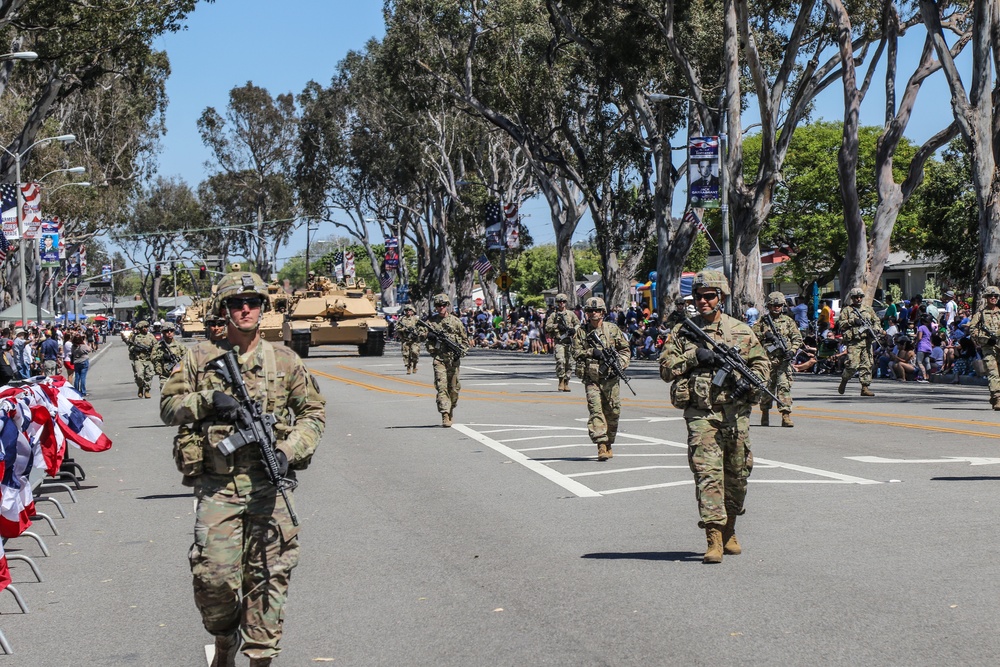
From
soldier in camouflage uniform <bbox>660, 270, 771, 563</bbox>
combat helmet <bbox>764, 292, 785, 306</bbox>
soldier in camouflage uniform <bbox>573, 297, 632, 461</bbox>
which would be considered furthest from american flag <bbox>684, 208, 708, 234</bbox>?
soldier in camouflage uniform <bbox>660, 270, 771, 563</bbox>

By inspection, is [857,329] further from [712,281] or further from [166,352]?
[712,281]

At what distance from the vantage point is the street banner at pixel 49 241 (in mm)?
49250

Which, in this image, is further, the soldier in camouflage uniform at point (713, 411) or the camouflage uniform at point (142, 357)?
the camouflage uniform at point (142, 357)

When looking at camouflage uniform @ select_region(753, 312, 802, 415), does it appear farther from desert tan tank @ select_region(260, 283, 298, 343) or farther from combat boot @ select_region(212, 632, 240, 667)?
desert tan tank @ select_region(260, 283, 298, 343)

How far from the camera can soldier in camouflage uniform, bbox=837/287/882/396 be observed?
68.6ft

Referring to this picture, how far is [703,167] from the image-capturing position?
34.9 m

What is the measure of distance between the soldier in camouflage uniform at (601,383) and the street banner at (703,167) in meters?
21.1

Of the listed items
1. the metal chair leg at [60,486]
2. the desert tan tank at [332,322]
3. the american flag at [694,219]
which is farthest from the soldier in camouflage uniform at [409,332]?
the desert tan tank at [332,322]

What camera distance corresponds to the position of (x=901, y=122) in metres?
30.8

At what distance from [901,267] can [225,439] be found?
77.4m

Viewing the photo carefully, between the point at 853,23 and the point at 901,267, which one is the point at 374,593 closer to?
the point at 853,23

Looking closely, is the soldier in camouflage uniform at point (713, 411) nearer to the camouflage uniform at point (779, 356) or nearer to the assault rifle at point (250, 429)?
the assault rifle at point (250, 429)

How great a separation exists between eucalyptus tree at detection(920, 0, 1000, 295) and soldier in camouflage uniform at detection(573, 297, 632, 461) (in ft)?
51.0

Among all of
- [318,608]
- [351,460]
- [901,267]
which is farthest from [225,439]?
[901,267]
